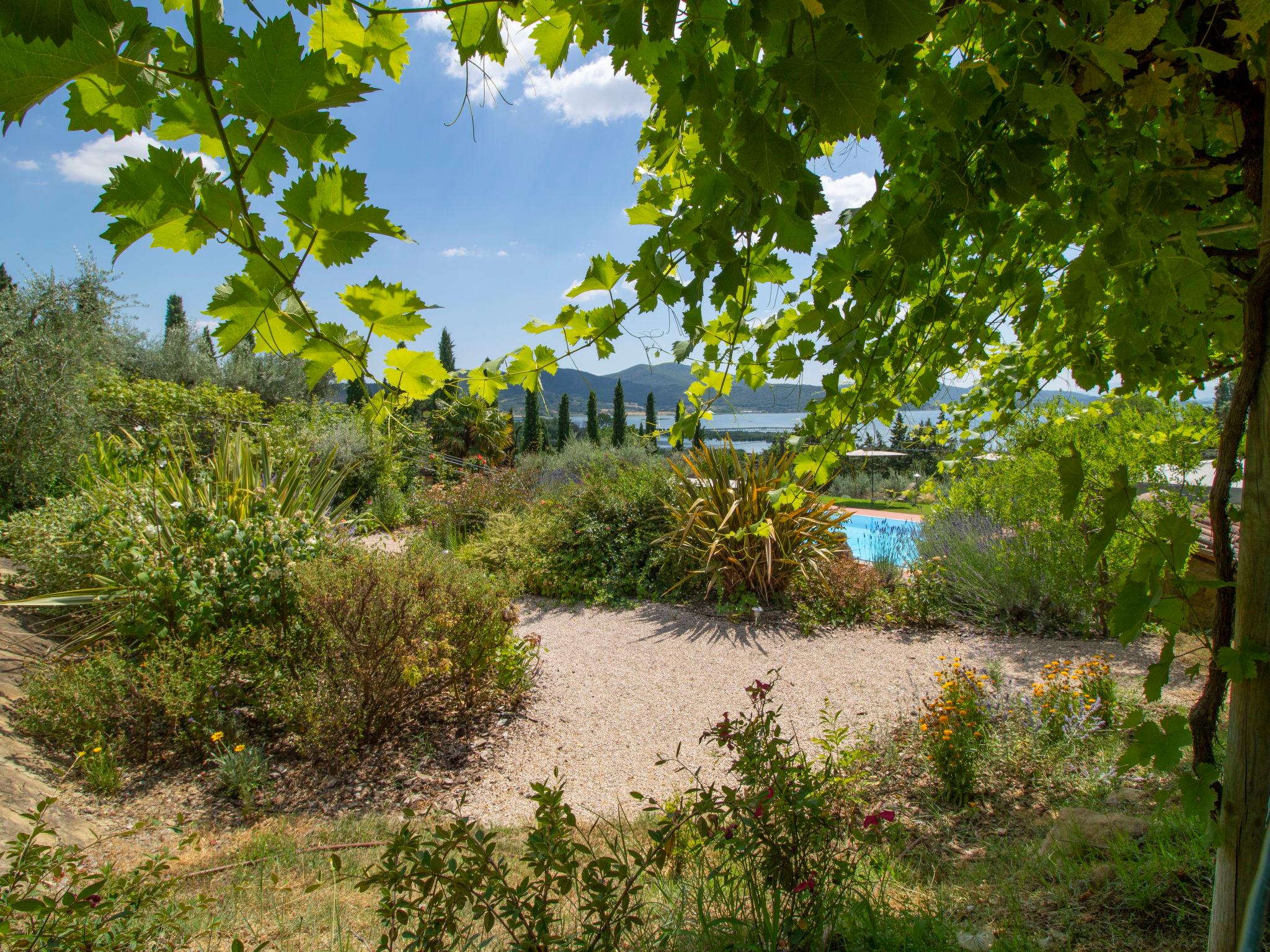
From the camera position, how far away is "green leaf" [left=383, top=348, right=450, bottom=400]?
837 millimetres

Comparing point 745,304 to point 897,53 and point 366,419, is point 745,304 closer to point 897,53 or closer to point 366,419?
point 897,53

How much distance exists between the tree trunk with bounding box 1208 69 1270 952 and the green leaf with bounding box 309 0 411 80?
1.27 metres

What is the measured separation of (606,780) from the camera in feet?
10.9

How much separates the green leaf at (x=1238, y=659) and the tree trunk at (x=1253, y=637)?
1cm

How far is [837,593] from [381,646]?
4098 millimetres

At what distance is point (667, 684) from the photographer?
14.6 ft

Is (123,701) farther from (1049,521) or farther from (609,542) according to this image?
(1049,521)

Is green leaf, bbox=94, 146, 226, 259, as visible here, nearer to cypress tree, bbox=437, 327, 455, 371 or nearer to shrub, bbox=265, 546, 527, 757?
shrub, bbox=265, 546, 527, 757

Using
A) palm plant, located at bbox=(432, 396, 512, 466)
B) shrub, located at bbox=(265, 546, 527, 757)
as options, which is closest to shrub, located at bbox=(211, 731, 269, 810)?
shrub, located at bbox=(265, 546, 527, 757)

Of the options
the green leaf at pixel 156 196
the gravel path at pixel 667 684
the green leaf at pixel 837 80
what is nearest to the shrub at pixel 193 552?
the gravel path at pixel 667 684

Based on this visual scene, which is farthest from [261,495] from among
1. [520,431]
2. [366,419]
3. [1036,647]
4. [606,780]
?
[520,431]

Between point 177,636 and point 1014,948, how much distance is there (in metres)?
4.20

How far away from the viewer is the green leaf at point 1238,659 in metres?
0.72

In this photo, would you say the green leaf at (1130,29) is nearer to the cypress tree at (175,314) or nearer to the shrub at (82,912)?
the shrub at (82,912)
